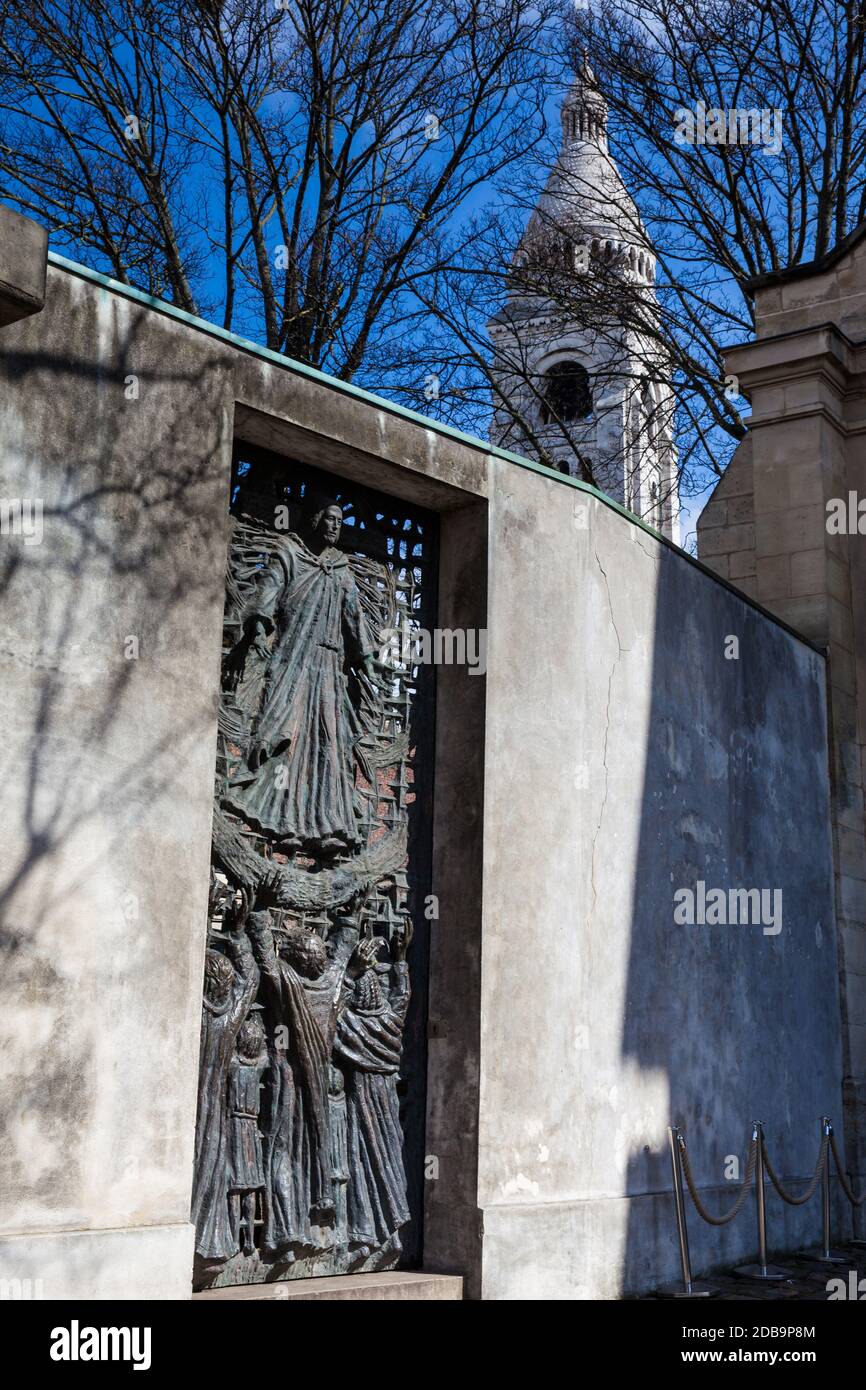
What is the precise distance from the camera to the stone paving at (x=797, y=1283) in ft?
26.8

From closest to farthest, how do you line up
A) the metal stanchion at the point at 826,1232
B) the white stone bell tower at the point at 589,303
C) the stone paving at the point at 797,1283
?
1. the stone paving at the point at 797,1283
2. the metal stanchion at the point at 826,1232
3. the white stone bell tower at the point at 589,303

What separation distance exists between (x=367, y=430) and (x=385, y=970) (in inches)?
100

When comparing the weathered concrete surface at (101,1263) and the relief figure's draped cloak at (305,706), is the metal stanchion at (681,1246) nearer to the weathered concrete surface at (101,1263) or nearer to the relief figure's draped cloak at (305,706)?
the relief figure's draped cloak at (305,706)

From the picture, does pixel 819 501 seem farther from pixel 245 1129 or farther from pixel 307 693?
pixel 245 1129

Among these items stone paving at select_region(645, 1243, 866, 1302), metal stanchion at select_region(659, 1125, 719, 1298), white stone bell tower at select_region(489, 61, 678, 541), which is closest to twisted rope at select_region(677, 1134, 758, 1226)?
metal stanchion at select_region(659, 1125, 719, 1298)

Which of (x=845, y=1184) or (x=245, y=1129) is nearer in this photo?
(x=245, y=1129)

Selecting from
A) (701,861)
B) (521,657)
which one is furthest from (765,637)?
(521,657)

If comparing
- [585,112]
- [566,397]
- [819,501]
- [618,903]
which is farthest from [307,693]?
[566,397]

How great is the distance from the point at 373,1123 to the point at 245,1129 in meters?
0.80

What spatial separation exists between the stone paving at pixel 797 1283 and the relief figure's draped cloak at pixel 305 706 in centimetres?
327

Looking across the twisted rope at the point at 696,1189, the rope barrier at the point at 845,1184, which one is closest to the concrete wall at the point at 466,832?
the twisted rope at the point at 696,1189

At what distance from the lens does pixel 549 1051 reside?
25.0 feet

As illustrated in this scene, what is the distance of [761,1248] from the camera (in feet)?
29.1
